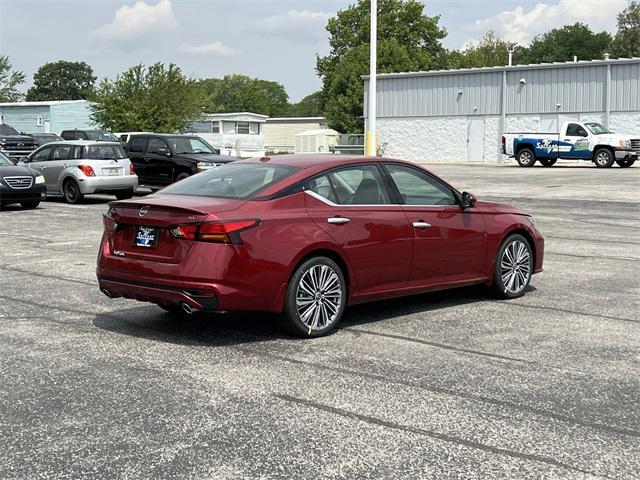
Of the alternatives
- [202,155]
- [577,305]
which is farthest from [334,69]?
[577,305]

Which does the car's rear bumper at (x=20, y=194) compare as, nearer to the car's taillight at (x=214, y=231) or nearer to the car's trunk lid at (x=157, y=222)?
the car's trunk lid at (x=157, y=222)

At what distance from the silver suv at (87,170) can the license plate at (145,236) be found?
1455 cm

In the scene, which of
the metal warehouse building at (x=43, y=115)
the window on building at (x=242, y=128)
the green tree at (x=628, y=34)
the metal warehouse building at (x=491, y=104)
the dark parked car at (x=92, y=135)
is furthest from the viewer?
the green tree at (x=628, y=34)

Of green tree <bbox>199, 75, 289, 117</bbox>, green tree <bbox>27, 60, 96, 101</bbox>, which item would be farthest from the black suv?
green tree <bbox>27, 60, 96, 101</bbox>

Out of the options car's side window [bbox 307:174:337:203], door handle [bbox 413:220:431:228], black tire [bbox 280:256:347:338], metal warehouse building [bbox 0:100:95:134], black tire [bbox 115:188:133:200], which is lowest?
black tire [bbox 280:256:347:338]

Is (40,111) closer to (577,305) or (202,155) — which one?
(202,155)

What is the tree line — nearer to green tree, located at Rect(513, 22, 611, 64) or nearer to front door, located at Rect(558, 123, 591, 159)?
green tree, located at Rect(513, 22, 611, 64)

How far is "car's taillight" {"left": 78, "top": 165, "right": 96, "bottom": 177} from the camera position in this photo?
2088 centimetres

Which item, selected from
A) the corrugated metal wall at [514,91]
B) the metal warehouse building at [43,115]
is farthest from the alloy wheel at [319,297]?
the metal warehouse building at [43,115]

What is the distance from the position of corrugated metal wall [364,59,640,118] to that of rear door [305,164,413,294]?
132ft

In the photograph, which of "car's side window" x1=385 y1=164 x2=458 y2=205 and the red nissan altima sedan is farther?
"car's side window" x1=385 y1=164 x2=458 y2=205

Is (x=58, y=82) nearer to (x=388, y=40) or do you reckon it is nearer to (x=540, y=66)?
(x=388, y=40)

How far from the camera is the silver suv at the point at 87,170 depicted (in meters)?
20.9

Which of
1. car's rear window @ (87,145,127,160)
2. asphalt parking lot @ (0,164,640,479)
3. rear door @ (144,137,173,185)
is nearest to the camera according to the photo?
asphalt parking lot @ (0,164,640,479)
